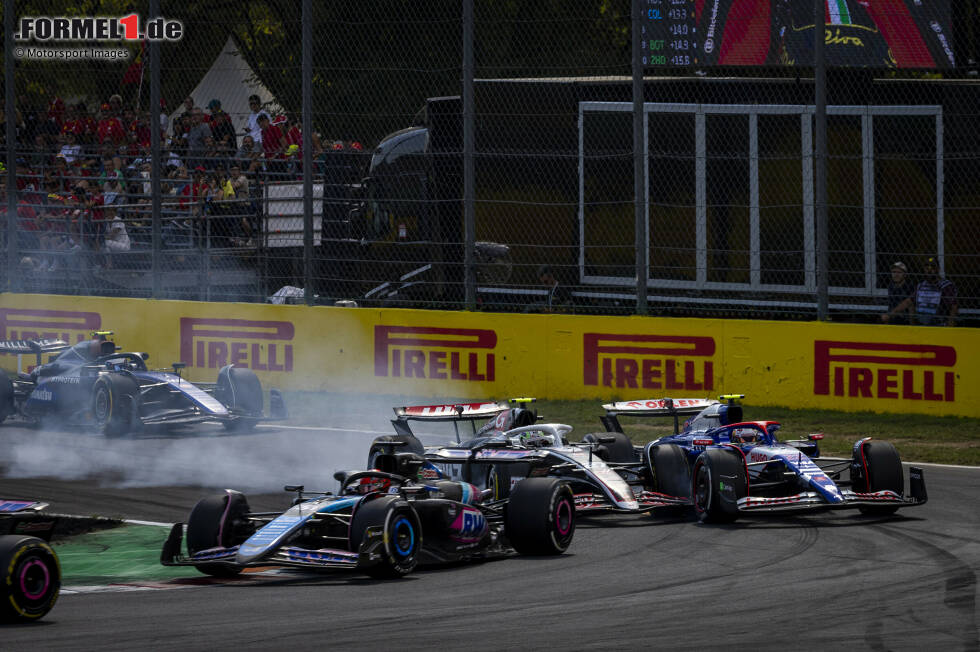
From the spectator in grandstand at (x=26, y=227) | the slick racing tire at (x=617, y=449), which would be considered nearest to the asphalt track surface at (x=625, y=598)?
the slick racing tire at (x=617, y=449)

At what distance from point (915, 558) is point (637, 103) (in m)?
8.41

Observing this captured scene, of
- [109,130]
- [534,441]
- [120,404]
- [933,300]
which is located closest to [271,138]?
[109,130]

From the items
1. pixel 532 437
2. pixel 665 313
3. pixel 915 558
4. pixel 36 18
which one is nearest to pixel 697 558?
pixel 915 558

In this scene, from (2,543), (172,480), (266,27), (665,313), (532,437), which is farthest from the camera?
(266,27)

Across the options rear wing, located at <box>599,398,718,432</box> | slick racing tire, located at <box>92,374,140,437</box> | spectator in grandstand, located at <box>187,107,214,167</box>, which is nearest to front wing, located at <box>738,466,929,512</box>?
rear wing, located at <box>599,398,718,432</box>

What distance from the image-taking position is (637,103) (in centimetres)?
1692

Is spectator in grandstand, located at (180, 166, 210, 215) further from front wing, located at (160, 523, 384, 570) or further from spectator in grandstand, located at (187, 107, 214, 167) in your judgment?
front wing, located at (160, 523, 384, 570)

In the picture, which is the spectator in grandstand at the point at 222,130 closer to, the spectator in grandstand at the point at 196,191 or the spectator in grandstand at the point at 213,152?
the spectator in grandstand at the point at 213,152

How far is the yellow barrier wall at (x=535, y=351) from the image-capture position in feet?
51.4

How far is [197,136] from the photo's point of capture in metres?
20.8

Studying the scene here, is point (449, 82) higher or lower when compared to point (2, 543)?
higher

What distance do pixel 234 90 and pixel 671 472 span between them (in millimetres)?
12830

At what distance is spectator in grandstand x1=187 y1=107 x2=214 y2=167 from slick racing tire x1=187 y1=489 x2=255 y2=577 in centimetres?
1163

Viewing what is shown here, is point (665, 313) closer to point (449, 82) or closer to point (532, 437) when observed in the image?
point (532, 437)
